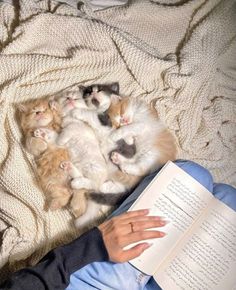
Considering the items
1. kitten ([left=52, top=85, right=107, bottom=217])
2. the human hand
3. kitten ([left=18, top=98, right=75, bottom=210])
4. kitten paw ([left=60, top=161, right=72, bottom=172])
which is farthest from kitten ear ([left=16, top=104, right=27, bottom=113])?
the human hand

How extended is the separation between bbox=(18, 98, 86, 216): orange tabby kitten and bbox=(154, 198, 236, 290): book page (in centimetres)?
35

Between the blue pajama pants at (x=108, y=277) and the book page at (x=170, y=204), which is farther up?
the book page at (x=170, y=204)

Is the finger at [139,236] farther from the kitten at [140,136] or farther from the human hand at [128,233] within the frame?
the kitten at [140,136]

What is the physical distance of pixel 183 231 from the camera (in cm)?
123

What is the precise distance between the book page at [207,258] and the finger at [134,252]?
83 millimetres

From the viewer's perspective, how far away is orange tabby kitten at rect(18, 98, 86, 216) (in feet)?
4.47

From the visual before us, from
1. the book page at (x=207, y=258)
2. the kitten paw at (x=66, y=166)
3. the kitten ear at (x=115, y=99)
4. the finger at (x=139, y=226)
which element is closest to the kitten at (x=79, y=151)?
the kitten paw at (x=66, y=166)

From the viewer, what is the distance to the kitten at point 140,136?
138 centimetres

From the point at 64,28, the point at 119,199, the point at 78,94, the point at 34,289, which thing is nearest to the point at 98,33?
the point at 64,28

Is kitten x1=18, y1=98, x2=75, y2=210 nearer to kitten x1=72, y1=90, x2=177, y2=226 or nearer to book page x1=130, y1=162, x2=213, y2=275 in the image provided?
kitten x1=72, y1=90, x2=177, y2=226

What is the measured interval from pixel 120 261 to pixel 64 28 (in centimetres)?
84

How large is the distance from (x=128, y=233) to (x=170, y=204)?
0.16 meters

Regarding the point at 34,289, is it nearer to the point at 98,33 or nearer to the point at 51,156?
the point at 51,156

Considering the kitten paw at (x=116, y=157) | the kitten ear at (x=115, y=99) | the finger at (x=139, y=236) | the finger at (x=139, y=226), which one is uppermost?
the kitten ear at (x=115, y=99)
